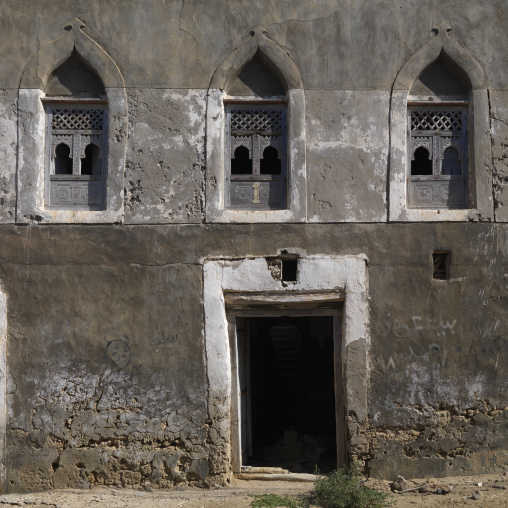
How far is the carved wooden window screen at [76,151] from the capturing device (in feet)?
22.1

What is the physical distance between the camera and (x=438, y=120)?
682 centimetres

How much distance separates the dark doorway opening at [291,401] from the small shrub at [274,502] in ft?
3.24

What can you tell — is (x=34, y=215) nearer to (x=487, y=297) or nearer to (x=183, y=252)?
(x=183, y=252)

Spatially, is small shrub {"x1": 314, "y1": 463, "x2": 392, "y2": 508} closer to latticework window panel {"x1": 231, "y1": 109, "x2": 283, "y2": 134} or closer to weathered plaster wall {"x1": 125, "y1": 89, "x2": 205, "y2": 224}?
weathered plaster wall {"x1": 125, "y1": 89, "x2": 205, "y2": 224}

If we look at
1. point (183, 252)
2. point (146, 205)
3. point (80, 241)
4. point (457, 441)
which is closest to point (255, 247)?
point (183, 252)

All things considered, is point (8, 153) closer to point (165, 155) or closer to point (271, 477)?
point (165, 155)

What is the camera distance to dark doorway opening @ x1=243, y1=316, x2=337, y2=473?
7.59 metres

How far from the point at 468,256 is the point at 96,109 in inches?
158

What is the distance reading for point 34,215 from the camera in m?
6.56

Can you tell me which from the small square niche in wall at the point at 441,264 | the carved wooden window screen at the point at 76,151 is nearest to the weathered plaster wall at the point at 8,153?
the carved wooden window screen at the point at 76,151

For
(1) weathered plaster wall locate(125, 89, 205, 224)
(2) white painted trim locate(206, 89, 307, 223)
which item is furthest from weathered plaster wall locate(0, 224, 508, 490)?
(1) weathered plaster wall locate(125, 89, 205, 224)

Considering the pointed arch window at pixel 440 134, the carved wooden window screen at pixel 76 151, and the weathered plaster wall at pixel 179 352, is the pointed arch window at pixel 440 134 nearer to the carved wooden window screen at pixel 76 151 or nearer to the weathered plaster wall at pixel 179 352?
the weathered plaster wall at pixel 179 352

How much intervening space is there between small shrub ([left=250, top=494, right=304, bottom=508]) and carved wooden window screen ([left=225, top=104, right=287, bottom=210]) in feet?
9.20

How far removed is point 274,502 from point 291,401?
3.68 meters
